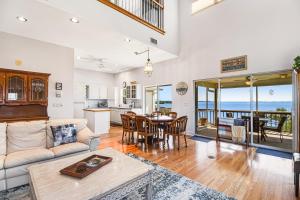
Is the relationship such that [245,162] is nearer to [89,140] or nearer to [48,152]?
[89,140]

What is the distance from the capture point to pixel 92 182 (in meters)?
1.49

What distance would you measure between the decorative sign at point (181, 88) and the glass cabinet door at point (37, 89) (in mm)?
4489

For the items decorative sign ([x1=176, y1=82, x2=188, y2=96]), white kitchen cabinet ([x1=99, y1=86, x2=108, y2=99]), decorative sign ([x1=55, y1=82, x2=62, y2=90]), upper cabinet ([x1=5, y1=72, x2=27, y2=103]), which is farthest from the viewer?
white kitchen cabinet ([x1=99, y1=86, x2=108, y2=99])

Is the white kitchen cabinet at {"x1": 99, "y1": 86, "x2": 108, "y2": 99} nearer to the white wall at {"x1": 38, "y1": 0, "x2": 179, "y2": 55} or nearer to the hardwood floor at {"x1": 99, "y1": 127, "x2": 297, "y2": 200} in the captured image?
the hardwood floor at {"x1": 99, "y1": 127, "x2": 297, "y2": 200}

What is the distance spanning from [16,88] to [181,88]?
515cm

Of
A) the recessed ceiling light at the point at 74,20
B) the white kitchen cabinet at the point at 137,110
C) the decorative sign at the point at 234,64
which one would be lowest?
the white kitchen cabinet at the point at 137,110

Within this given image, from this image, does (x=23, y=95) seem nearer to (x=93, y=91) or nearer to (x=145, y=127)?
(x=145, y=127)

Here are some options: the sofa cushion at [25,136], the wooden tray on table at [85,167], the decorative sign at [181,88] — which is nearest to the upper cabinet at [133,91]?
the decorative sign at [181,88]

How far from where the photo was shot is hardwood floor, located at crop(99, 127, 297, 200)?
223 centimetres

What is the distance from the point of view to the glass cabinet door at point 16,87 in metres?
3.71

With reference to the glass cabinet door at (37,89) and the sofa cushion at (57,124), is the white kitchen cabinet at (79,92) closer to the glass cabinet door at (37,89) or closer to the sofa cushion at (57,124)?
the glass cabinet door at (37,89)

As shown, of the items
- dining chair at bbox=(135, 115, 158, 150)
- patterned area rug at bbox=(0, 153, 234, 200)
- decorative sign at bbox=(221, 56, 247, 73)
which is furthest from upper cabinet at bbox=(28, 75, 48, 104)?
Result: decorative sign at bbox=(221, 56, 247, 73)

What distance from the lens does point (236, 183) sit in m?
2.39

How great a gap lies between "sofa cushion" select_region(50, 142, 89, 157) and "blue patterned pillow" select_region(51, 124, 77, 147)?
0.13m
